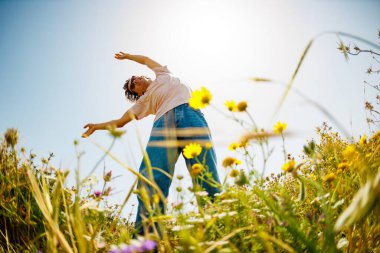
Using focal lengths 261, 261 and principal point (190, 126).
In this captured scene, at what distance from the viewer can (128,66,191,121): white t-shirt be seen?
247cm

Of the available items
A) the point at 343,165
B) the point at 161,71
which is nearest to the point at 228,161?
the point at 343,165

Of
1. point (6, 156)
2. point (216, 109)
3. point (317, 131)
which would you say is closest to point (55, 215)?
point (216, 109)

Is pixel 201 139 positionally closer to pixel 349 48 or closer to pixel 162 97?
pixel 162 97

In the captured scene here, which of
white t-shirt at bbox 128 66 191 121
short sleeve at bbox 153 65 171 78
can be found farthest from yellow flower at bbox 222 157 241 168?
short sleeve at bbox 153 65 171 78

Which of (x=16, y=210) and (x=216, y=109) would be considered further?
(x=16, y=210)

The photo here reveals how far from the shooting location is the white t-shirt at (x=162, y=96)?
8.11 ft

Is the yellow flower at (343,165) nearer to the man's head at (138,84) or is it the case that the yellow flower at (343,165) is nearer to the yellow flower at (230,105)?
the yellow flower at (230,105)

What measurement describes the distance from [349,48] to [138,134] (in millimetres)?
1775

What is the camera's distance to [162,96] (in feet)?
8.53

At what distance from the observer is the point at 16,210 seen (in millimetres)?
1229

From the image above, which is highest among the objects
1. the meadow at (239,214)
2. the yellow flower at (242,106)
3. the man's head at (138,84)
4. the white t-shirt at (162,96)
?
the man's head at (138,84)

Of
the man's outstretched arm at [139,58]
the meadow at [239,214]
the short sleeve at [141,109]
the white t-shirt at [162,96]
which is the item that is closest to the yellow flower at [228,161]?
the meadow at [239,214]

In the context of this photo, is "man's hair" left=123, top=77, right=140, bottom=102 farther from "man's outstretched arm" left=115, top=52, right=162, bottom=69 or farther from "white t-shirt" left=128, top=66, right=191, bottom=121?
"white t-shirt" left=128, top=66, right=191, bottom=121

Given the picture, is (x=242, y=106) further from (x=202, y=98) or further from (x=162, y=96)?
(x=162, y=96)
